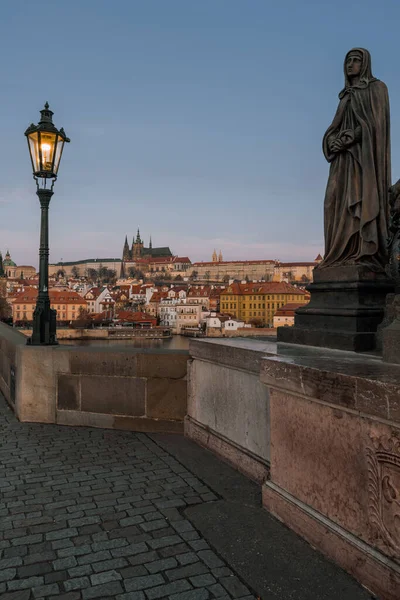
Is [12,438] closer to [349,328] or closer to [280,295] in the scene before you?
[349,328]

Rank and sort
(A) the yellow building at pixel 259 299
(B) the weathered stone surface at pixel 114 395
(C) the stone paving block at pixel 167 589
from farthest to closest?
1. (A) the yellow building at pixel 259 299
2. (B) the weathered stone surface at pixel 114 395
3. (C) the stone paving block at pixel 167 589

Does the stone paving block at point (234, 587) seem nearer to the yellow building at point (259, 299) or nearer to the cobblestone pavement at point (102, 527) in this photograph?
the cobblestone pavement at point (102, 527)

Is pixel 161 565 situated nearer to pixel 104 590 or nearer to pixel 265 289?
pixel 104 590

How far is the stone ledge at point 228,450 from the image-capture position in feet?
12.0

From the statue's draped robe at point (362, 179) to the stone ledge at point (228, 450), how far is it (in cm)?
181

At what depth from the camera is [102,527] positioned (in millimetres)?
2998

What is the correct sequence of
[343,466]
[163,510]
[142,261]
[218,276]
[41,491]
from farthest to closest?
[142,261], [218,276], [41,491], [163,510], [343,466]

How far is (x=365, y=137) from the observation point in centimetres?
407

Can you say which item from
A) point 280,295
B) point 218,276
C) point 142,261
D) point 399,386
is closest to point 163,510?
point 399,386

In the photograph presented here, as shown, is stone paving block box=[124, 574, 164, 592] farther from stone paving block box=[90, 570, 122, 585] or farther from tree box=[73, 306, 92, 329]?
tree box=[73, 306, 92, 329]

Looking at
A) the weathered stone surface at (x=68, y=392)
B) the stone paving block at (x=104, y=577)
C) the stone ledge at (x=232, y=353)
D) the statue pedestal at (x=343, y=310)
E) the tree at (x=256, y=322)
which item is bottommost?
the tree at (x=256, y=322)

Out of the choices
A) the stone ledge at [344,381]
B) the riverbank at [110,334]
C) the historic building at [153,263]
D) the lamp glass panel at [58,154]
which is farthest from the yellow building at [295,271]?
the stone ledge at [344,381]

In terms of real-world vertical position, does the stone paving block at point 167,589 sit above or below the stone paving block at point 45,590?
above

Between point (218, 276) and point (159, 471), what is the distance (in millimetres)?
165667
